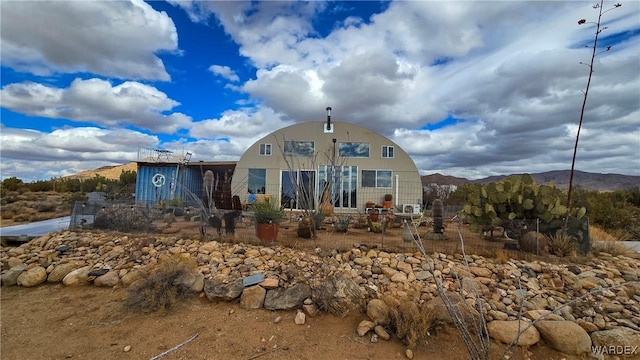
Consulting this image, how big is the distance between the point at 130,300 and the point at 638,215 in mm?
13705

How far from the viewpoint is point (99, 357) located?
3.66m

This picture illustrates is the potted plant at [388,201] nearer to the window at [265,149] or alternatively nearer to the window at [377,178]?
the window at [377,178]

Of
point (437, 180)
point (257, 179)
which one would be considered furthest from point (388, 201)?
point (437, 180)

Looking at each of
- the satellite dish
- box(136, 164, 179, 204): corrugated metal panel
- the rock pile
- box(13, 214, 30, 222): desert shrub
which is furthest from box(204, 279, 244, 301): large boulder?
the satellite dish

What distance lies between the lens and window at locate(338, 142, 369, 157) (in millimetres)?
14328

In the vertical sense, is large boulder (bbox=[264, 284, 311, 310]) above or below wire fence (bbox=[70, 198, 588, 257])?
below

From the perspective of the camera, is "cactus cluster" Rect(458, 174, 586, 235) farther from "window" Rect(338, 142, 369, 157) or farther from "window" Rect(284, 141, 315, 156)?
"window" Rect(284, 141, 315, 156)

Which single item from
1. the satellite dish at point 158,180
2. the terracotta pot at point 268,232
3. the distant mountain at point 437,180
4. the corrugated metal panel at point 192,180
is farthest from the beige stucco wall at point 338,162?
the terracotta pot at point 268,232

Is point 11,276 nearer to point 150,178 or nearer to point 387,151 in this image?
point 150,178

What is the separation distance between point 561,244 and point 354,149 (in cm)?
982

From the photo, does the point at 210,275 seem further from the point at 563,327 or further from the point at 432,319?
the point at 563,327

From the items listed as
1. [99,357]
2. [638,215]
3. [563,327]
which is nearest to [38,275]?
[99,357]

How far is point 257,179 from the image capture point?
47.8 feet

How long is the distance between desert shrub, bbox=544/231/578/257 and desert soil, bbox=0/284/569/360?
2283 millimetres
